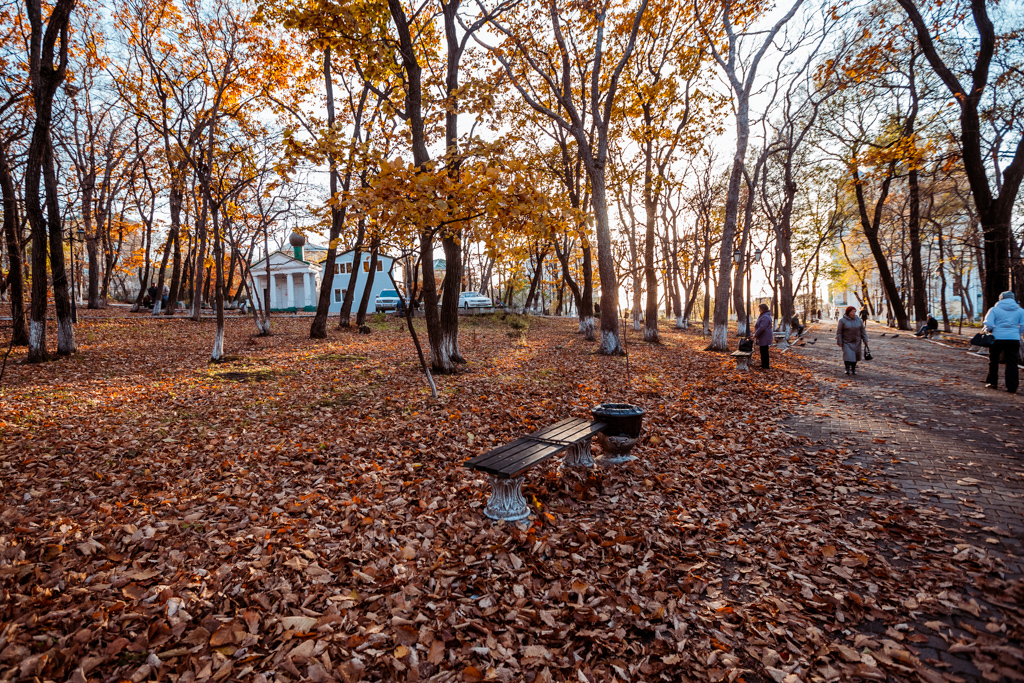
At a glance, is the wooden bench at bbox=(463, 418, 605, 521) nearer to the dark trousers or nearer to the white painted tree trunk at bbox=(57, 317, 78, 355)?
the dark trousers

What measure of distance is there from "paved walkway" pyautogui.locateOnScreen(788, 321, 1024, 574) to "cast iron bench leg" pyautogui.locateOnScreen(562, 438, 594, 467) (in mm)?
3055

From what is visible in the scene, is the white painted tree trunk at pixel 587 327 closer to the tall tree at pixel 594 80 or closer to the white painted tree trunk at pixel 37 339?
the tall tree at pixel 594 80

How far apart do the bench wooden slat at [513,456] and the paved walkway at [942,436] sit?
3.35m

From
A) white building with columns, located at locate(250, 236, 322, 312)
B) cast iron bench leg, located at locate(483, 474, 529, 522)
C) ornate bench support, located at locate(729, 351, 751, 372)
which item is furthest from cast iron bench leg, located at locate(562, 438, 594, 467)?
white building with columns, located at locate(250, 236, 322, 312)

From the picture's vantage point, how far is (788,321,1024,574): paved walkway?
3.94 metres

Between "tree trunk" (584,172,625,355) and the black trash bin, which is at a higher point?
"tree trunk" (584,172,625,355)

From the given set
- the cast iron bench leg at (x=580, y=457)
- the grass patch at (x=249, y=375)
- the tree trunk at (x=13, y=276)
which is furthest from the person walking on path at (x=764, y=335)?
the tree trunk at (x=13, y=276)

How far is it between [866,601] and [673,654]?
142cm

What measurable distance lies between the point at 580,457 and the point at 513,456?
1366mm

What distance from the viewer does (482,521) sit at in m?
3.97

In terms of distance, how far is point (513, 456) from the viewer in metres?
4.09

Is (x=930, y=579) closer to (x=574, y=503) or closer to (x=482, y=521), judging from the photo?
(x=574, y=503)

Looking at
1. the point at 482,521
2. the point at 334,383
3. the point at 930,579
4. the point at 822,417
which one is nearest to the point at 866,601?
the point at 930,579

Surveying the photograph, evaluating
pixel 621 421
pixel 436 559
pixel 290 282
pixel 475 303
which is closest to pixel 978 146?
pixel 621 421
